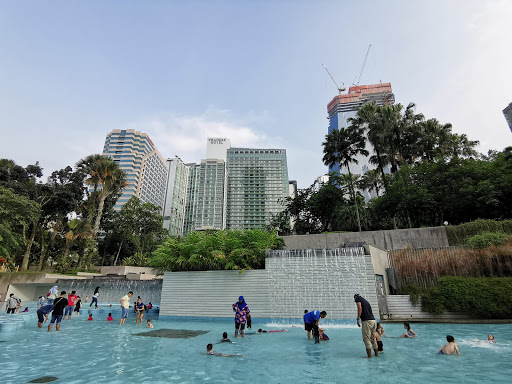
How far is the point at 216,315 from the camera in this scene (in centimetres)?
1589

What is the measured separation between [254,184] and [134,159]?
174 feet

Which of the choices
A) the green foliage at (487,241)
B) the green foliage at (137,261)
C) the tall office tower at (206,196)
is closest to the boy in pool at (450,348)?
the green foliage at (487,241)

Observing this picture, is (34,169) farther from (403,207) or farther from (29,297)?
(403,207)

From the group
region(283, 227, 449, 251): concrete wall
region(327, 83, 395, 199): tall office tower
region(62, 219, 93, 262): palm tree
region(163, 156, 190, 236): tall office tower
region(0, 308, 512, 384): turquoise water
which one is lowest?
region(0, 308, 512, 384): turquoise water

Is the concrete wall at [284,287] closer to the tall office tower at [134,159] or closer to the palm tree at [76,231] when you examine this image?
the palm tree at [76,231]

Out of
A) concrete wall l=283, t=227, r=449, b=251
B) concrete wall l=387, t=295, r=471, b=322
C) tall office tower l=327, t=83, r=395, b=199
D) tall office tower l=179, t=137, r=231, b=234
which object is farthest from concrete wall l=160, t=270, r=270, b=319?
tall office tower l=327, t=83, r=395, b=199

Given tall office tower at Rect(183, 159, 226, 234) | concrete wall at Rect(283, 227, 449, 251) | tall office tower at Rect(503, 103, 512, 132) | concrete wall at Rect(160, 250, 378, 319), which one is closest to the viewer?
concrete wall at Rect(160, 250, 378, 319)

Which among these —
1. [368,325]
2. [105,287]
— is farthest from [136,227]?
[368,325]

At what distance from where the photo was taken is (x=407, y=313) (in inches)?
556

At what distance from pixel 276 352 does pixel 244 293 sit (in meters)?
7.73

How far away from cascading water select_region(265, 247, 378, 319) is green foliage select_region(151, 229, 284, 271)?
135cm

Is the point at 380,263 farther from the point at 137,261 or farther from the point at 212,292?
the point at 137,261

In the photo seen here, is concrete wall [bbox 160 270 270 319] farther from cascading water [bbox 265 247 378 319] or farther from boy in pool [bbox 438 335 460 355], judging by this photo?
boy in pool [bbox 438 335 460 355]

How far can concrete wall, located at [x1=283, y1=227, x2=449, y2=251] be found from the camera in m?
22.3
